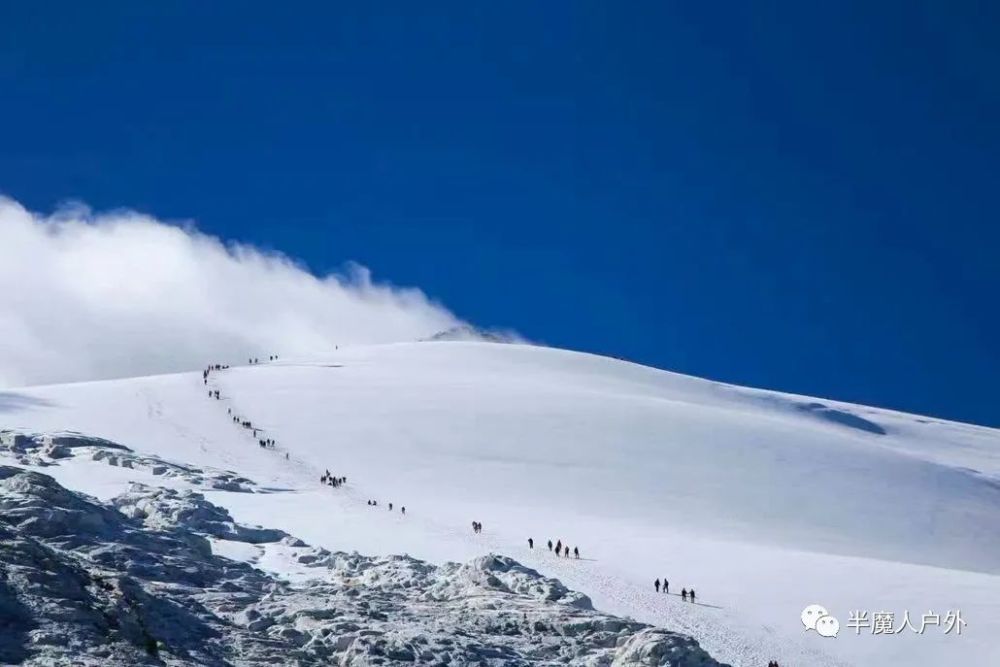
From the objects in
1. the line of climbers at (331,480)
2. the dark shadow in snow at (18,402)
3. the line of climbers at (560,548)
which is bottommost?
the line of climbers at (560,548)

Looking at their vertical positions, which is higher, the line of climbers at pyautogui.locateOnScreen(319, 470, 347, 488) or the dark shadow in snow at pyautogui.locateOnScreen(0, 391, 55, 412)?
the dark shadow in snow at pyautogui.locateOnScreen(0, 391, 55, 412)

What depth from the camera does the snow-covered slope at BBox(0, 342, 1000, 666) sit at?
2844 cm

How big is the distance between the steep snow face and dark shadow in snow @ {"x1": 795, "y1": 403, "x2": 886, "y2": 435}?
252 ft

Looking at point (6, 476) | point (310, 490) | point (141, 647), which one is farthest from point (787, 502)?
point (141, 647)

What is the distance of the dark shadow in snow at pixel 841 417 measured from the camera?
304 feet

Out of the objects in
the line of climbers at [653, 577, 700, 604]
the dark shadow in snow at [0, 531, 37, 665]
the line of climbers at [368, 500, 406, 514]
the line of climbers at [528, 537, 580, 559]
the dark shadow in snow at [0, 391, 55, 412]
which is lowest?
the dark shadow in snow at [0, 531, 37, 665]

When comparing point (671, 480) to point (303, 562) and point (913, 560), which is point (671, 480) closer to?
point (913, 560)

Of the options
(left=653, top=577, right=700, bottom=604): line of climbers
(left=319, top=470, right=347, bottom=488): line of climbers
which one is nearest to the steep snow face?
(left=653, top=577, right=700, bottom=604): line of climbers

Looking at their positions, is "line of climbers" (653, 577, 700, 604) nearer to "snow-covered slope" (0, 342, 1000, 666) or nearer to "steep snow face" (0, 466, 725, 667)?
"snow-covered slope" (0, 342, 1000, 666)

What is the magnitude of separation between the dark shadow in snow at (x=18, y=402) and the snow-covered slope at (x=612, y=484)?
10.1 inches

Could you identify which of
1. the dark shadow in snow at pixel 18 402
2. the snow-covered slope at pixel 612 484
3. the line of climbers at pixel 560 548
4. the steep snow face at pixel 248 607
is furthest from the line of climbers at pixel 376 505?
the dark shadow in snow at pixel 18 402

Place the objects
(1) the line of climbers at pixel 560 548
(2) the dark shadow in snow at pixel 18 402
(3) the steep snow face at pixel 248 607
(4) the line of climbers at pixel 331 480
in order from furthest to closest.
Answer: (2) the dark shadow in snow at pixel 18 402, (4) the line of climbers at pixel 331 480, (1) the line of climbers at pixel 560 548, (3) the steep snow face at pixel 248 607

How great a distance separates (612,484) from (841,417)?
52.9m

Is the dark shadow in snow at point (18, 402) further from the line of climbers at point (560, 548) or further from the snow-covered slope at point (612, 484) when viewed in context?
the line of climbers at point (560, 548)
